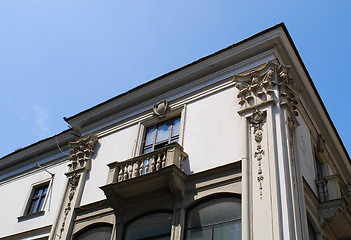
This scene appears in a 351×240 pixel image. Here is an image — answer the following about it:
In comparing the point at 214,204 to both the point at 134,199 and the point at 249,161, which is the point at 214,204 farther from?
the point at 134,199

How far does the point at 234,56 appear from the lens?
48.2 feet

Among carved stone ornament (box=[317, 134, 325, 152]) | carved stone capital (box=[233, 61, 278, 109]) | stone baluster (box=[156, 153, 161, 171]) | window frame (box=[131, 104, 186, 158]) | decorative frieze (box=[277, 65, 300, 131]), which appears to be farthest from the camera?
carved stone ornament (box=[317, 134, 325, 152])

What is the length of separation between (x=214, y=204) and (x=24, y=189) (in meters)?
11.3

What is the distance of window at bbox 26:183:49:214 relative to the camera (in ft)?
57.9

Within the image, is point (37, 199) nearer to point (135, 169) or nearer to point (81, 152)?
point (81, 152)

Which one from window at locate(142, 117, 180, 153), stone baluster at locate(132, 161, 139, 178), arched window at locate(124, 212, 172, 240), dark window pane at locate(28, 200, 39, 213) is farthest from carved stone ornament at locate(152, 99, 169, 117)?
dark window pane at locate(28, 200, 39, 213)

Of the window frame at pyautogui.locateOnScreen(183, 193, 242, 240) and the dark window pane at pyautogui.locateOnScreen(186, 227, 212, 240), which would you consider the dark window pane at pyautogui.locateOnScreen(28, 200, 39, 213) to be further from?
the dark window pane at pyautogui.locateOnScreen(186, 227, 212, 240)

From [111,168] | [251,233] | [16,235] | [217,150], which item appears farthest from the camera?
[16,235]

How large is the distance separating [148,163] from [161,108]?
122 inches

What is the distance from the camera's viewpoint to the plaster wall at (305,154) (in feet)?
43.7

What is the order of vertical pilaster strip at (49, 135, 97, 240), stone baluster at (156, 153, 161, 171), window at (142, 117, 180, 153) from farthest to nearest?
window at (142, 117, 180, 153), vertical pilaster strip at (49, 135, 97, 240), stone baluster at (156, 153, 161, 171)

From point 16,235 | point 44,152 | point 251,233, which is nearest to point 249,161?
point 251,233

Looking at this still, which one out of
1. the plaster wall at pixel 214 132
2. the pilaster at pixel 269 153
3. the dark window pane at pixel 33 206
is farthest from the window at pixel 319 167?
the dark window pane at pixel 33 206

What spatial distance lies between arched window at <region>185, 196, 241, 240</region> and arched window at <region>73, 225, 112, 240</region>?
126 inches
